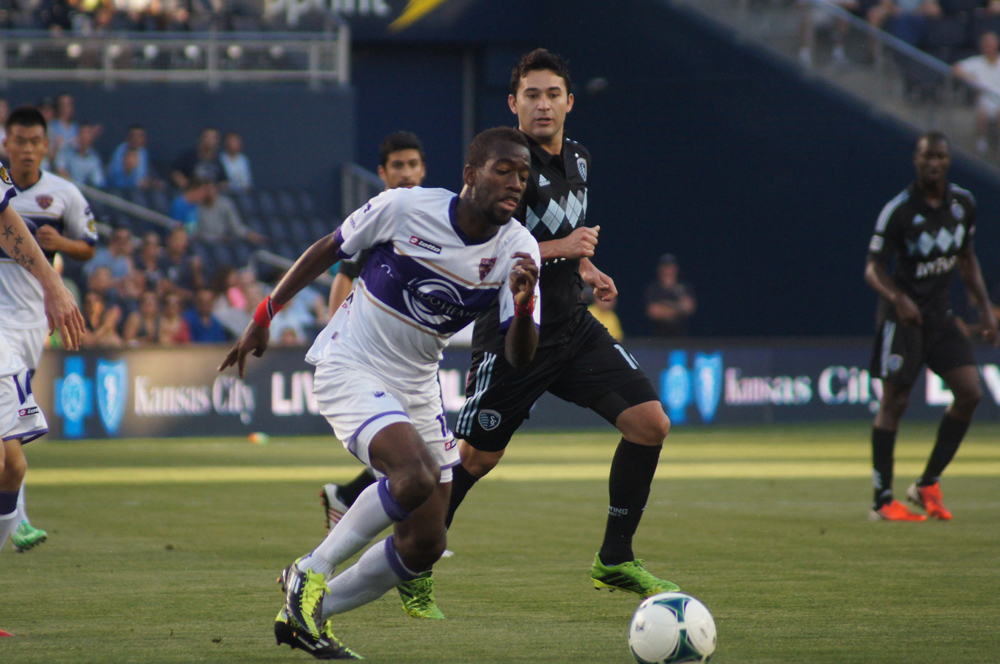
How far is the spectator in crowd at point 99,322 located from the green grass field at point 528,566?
321 centimetres

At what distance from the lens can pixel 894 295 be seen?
29.1ft

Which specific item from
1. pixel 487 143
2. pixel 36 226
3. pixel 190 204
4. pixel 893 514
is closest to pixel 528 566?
pixel 487 143

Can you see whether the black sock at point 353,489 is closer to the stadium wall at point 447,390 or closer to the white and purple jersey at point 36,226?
the white and purple jersey at point 36,226

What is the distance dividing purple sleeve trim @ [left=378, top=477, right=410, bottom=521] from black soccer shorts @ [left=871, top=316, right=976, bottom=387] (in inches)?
196

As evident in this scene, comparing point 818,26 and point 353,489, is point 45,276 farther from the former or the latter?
point 818,26

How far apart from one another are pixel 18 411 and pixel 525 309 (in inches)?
84.2

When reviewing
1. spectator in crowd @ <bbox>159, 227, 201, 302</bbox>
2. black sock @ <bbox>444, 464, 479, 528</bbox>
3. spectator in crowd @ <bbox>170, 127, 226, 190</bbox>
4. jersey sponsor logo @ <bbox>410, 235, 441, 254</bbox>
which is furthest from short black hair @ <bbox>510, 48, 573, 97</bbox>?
spectator in crowd @ <bbox>170, 127, 226, 190</bbox>

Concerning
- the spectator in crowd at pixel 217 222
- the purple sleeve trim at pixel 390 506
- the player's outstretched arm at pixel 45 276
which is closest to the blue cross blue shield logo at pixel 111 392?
the spectator in crowd at pixel 217 222

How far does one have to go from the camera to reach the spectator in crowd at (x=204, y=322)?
1714 centimetres

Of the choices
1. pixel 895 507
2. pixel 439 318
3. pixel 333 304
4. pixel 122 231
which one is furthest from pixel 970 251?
pixel 122 231

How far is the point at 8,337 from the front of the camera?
7828mm

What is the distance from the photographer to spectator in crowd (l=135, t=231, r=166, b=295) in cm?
1808

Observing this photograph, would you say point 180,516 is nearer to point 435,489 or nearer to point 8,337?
point 8,337

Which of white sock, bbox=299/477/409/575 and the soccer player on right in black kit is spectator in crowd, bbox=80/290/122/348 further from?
white sock, bbox=299/477/409/575
